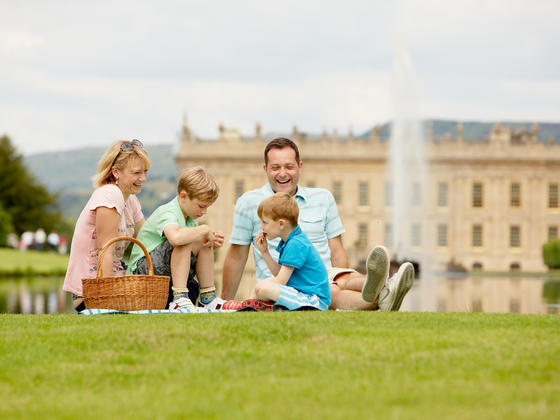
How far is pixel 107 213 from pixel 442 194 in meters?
49.2

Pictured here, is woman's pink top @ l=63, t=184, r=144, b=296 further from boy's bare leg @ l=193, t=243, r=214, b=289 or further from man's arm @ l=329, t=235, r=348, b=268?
man's arm @ l=329, t=235, r=348, b=268

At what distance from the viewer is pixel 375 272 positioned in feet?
18.0

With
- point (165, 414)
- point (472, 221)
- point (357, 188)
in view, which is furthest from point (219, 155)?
point (165, 414)

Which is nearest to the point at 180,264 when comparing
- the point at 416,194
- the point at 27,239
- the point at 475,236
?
the point at 27,239

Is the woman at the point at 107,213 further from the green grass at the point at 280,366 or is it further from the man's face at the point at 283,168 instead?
the man's face at the point at 283,168

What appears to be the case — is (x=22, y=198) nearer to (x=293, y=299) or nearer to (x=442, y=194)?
(x=442, y=194)

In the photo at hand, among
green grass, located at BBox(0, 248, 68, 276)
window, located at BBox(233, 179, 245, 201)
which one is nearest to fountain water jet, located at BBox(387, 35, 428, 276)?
window, located at BBox(233, 179, 245, 201)

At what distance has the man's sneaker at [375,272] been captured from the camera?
5.41m

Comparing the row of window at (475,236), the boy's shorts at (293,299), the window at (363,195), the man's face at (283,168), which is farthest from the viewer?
the window at (363,195)

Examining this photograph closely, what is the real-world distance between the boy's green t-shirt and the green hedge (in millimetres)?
41297

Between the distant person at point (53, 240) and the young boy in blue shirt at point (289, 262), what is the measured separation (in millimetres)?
44495

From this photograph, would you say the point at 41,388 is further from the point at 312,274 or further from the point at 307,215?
the point at 307,215

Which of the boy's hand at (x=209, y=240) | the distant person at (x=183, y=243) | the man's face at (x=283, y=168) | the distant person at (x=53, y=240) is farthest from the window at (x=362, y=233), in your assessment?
the boy's hand at (x=209, y=240)

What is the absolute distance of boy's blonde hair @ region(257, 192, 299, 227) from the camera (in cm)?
541
